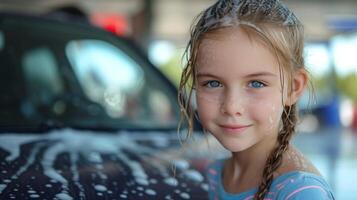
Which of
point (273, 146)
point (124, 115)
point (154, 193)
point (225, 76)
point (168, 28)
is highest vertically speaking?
point (225, 76)

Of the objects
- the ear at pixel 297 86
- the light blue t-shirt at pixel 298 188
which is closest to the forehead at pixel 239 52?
the ear at pixel 297 86

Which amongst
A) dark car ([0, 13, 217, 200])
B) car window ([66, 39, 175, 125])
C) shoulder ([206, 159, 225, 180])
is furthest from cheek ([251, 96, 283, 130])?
car window ([66, 39, 175, 125])

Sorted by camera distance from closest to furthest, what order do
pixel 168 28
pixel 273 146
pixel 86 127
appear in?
pixel 273 146, pixel 86 127, pixel 168 28

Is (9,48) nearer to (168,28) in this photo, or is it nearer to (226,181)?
(226,181)

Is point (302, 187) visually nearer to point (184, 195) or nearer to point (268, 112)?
point (268, 112)

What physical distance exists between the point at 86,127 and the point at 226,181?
1188 millimetres

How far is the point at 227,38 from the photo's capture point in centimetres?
137

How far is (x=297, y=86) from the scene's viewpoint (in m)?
1.47

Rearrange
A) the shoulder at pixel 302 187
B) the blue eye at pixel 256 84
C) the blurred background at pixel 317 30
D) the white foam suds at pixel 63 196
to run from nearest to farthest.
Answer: the shoulder at pixel 302 187 → the blue eye at pixel 256 84 → the white foam suds at pixel 63 196 → the blurred background at pixel 317 30

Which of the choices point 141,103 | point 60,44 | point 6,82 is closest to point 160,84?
point 141,103

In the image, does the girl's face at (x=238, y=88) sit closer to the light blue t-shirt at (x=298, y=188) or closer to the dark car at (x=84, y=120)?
the light blue t-shirt at (x=298, y=188)

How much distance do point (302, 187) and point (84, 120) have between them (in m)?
1.71

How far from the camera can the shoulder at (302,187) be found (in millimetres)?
1267

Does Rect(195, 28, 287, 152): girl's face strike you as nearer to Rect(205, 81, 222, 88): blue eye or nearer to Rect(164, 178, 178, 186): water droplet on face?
Rect(205, 81, 222, 88): blue eye
